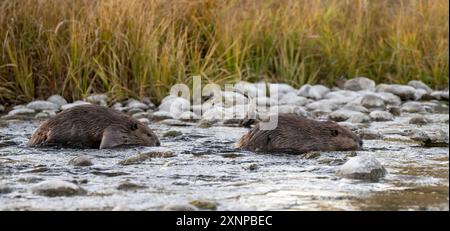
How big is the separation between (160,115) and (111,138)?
1979mm

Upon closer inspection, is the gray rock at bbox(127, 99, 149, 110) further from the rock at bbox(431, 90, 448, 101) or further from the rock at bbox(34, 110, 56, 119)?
the rock at bbox(431, 90, 448, 101)

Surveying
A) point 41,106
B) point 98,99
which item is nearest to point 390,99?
Answer: point 98,99

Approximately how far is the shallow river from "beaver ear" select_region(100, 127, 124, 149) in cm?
16

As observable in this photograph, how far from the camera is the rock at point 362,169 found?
5.69 metres

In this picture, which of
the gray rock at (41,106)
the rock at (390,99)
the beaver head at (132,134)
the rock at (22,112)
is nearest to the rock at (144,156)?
the beaver head at (132,134)

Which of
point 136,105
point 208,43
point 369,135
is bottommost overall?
point 369,135

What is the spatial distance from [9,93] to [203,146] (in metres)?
3.19

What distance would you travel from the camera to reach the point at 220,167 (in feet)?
20.3

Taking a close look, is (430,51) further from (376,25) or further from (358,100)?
(358,100)

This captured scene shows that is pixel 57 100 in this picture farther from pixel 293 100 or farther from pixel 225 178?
pixel 225 178

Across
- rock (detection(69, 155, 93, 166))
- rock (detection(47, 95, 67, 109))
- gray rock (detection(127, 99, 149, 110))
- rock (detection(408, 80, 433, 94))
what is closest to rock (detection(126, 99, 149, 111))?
gray rock (detection(127, 99, 149, 110))

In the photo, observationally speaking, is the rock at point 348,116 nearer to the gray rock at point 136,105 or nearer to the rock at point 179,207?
the gray rock at point 136,105
